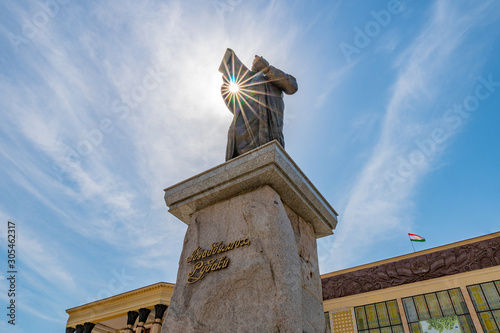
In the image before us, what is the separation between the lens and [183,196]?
3.52 metres

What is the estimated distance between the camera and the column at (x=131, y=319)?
2208 cm

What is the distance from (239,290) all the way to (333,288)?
68.3 ft

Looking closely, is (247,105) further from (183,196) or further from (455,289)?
(455,289)

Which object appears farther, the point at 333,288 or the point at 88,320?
the point at 88,320

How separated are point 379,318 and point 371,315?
0.52 meters

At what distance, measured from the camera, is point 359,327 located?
19609mm

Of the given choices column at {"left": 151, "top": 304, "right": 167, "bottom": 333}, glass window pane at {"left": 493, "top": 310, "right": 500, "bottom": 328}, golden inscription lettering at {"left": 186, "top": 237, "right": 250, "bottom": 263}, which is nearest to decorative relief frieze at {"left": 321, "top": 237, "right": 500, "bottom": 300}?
glass window pane at {"left": 493, "top": 310, "right": 500, "bottom": 328}

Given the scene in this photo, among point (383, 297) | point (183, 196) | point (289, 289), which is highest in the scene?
point (383, 297)

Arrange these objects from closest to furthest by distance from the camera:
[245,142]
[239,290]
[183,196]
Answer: [239,290] < [183,196] < [245,142]

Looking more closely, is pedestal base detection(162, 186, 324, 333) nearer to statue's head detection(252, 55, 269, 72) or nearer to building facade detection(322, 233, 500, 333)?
statue's head detection(252, 55, 269, 72)

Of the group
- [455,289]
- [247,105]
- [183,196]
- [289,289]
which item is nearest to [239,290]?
[289,289]

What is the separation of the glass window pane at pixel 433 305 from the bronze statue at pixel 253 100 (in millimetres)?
18713

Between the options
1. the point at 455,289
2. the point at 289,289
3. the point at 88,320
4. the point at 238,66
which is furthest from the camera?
the point at 88,320

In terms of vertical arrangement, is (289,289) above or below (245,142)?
below
